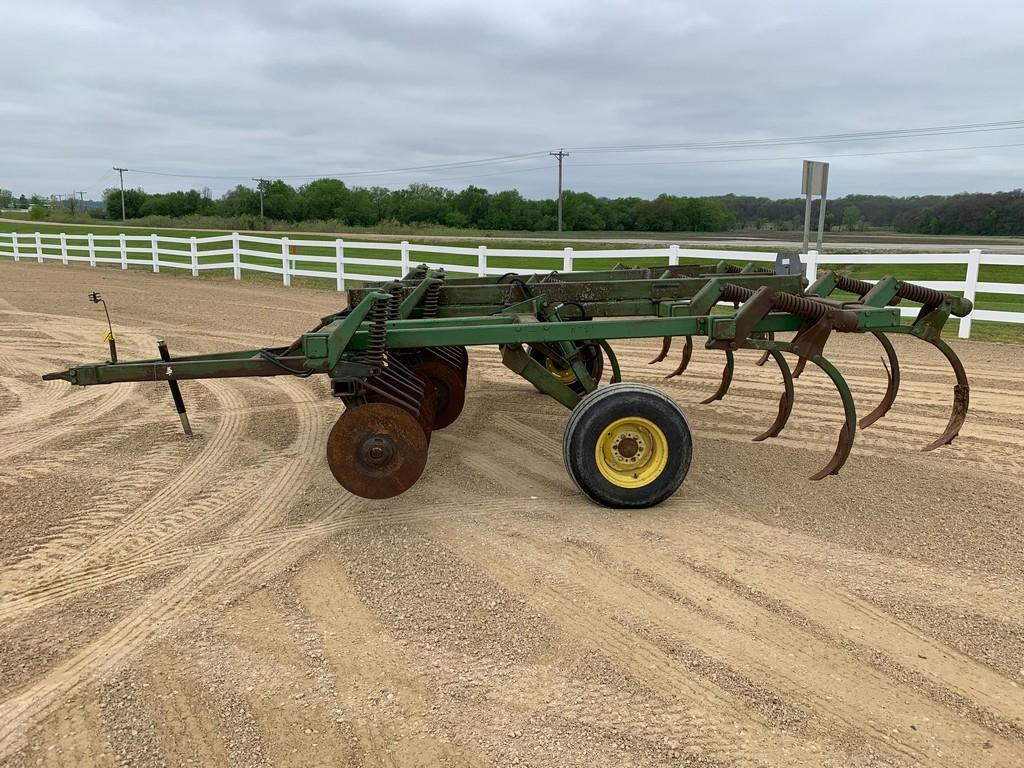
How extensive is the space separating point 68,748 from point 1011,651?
11.3 ft

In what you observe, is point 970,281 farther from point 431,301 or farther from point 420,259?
point 420,259

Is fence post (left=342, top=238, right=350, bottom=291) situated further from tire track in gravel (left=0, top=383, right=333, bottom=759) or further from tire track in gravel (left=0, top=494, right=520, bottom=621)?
tire track in gravel (left=0, top=494, right=520, bottom=621)

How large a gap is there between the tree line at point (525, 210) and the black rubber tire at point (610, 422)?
159 ft

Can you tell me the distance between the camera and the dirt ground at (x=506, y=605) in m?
2.56

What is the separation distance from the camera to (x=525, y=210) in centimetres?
6097

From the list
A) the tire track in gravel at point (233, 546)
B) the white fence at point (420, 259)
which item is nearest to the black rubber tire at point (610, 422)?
the tire track in gravel at point (233, 546)

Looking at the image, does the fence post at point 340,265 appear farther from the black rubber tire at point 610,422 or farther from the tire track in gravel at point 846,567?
the tire track in gravel at point 846,567

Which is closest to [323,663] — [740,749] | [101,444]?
[740,749]

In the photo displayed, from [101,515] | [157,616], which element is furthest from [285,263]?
[157,616]

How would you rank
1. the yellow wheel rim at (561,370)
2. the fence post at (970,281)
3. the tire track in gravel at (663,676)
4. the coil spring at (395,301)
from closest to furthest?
the tire track in gravel at (663,676)
the coil spring at (395,301)
the yellow wheel rim at (561,370)
the fence post at (970,281)

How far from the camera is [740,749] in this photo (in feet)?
8.13

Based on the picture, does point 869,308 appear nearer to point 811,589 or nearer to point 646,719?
point 811,589

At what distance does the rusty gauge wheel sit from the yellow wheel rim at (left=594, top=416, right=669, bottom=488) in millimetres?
1035

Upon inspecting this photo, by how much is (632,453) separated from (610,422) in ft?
0.91
